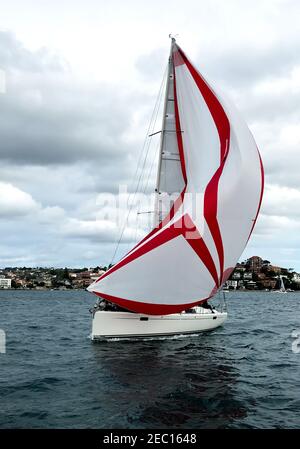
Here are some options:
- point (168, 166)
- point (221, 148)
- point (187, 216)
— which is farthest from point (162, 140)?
point (187, 216)

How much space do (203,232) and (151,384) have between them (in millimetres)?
5850

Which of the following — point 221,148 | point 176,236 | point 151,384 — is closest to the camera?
point 151,384

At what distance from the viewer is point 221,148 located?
16.8m

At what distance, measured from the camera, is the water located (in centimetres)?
893

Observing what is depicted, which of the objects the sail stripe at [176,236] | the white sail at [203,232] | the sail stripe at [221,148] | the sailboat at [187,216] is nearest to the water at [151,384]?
the sailboat at [187,216]

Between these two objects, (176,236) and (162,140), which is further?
(162,140)

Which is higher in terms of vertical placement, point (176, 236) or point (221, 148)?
point (221, 148)

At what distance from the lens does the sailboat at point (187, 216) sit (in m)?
15.7

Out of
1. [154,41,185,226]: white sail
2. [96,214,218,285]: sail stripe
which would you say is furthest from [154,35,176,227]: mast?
[96,214,218,285]: sail stripe

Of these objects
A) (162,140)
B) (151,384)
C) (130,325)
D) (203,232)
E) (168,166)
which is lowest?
(151,384)

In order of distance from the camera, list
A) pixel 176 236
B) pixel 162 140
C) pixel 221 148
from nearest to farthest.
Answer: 1. pixel 176 236
2. pixel 221 148
3. pixel 162 140

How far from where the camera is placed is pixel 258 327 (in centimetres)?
2531

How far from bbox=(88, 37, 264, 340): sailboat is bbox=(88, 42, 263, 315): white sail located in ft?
0.11

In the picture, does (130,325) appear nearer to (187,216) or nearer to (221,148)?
(187,216)
